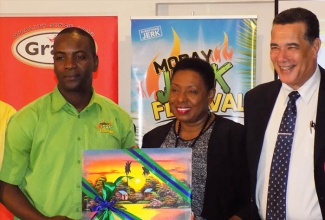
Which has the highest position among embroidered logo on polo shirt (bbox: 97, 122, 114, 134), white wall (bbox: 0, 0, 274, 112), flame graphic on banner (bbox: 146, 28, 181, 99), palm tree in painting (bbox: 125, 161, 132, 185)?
white wall (bbox: 0, 0, 274, 112)

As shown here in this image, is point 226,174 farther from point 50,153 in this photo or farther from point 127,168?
point 50,153

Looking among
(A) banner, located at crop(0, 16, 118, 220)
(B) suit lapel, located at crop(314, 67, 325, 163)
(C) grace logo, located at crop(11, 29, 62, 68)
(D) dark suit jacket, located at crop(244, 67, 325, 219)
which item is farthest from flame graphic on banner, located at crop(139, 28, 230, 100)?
(B) suit lapel, located at crop(314, 67, 325, 163)

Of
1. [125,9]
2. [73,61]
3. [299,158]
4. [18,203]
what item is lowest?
[18,203]

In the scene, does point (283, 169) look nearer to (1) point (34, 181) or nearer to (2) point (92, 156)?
(2) point (92, 156)

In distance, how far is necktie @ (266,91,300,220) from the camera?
135 inches

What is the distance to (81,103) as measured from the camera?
3.61 meters

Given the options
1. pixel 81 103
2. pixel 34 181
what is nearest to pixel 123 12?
pixel 81 103

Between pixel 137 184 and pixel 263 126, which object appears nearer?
pixel 137 184

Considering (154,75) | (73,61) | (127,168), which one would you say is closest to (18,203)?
(127,168)

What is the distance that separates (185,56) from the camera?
16.7 feet

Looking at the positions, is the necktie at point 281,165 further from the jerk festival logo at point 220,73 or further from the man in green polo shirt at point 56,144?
the jerk festival logo at point 220,73

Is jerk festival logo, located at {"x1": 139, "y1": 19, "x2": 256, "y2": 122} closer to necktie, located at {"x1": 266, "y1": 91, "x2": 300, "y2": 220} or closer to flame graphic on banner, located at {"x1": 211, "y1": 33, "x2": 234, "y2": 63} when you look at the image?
flame graphic on banner, located at {"x1": 211, "y1": 33, "x2": 234, "y2": 63}

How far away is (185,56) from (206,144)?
1720 mm

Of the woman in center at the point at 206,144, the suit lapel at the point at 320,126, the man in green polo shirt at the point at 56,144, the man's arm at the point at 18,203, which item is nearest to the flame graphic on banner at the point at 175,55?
the woman in center at the point at 206,144
